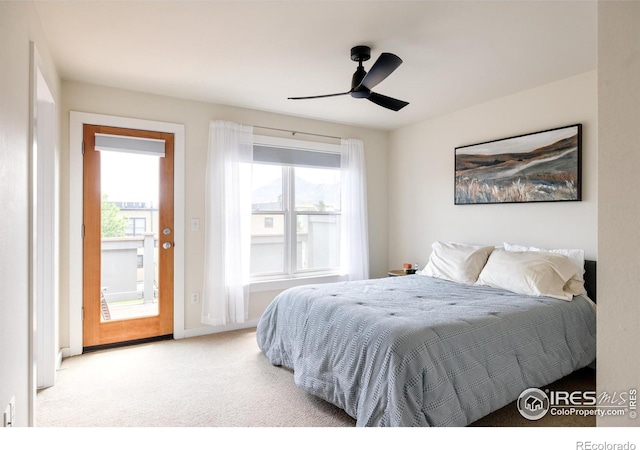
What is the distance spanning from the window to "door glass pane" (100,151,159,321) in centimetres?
108

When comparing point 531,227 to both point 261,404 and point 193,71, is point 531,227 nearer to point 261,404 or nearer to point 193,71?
point 261,404

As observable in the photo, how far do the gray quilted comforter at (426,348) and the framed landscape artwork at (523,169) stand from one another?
3.47 ft

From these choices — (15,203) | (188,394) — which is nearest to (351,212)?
(188,394)

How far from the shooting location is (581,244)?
10.3 feet

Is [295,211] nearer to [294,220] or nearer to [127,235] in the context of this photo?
[294,220]

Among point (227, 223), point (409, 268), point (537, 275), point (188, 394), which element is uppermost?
point (227, 223)

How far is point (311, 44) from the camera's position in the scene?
8.52 feet

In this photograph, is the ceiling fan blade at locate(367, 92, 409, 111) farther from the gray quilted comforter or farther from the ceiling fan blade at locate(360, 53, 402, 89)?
the gray quilted comforter

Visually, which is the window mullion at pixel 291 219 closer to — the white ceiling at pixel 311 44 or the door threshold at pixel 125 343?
the white ceiling at pixel 311 44

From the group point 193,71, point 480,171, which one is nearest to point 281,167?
point 193,71

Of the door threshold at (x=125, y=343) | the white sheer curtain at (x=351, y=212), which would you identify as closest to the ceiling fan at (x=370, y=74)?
the white sheer curtain at (x=351, y=212)

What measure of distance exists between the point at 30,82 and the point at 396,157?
13.1 ft

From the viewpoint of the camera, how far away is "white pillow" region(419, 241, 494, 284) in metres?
3.38

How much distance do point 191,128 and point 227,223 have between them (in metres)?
1.05
